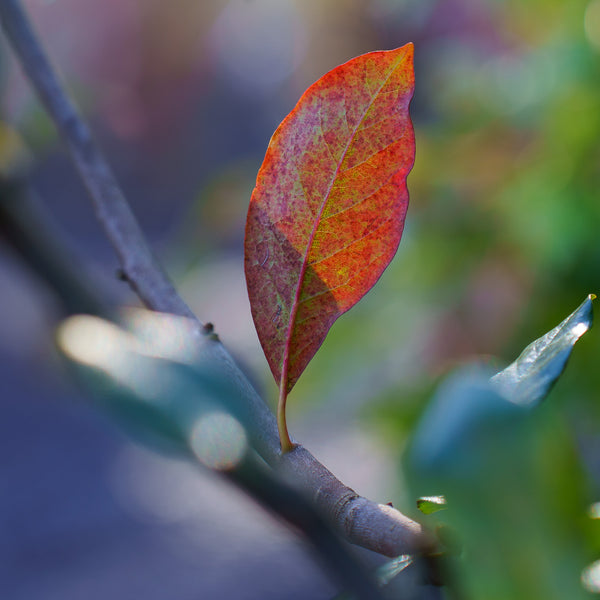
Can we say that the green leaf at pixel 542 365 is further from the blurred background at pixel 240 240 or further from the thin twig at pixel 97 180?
the thin twig at pixel 97 180

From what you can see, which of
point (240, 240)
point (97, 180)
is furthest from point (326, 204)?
point (240, 240)

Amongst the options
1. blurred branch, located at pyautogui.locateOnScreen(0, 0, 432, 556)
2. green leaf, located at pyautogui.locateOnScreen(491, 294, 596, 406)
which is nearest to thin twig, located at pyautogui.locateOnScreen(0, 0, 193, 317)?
blurred branch, located at pyautogui.locateOnScreen(0, 0, 432, 556)

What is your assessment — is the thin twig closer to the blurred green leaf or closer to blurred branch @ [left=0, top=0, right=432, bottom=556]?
blurred branch @ [left=0, top=0, right=432, bottom=556]

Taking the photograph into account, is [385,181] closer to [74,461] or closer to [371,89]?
[371,89]

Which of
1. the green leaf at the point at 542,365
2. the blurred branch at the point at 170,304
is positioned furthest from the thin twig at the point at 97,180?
the green leaf at the point at 542,365

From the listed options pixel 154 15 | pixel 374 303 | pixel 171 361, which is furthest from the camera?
pixel 154 15

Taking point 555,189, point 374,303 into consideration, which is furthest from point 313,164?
point 374,303

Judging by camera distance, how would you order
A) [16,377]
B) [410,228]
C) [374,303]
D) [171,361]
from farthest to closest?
[16,377]
[374,303]
[410,228]
[171,361]
